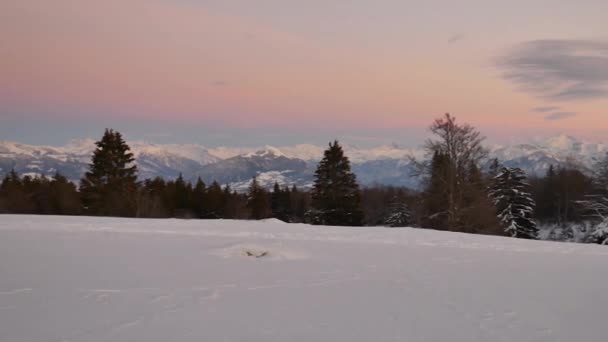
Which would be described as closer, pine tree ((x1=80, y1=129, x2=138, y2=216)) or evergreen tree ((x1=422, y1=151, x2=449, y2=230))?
evergreen tree ((x1=422, y1=151, x2=449, y2=230))

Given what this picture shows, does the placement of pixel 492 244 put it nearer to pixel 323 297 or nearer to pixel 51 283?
pixel 323 297

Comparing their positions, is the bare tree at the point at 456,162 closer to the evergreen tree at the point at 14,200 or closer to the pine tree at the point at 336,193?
the pine tree at the point at 336,193

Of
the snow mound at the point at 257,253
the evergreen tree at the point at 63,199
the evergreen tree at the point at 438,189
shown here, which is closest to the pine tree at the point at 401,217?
the evergreen tree at the point at 438,189

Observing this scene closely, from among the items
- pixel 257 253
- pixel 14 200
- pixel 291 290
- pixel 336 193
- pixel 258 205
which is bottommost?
pixel 291 290

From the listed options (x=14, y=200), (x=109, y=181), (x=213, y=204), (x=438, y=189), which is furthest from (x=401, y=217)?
(x=14, y=200)

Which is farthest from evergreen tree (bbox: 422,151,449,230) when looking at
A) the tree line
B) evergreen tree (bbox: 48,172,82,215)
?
evergreen tree (bbox: 48,172,82,215)

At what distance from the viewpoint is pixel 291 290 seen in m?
7.85

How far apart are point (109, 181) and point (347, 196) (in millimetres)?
17589

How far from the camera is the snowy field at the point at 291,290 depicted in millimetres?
5695

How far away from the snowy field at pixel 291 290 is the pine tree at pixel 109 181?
16456mm

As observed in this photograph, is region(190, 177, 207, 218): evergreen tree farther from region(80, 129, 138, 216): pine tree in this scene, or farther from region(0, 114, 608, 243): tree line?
region(80, 129, 138, 216): pine tree

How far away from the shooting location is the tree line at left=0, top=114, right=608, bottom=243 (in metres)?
21.8

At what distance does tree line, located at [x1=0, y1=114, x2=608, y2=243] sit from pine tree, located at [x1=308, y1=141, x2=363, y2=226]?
7cm

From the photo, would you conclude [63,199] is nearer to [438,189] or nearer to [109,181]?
[109,181]
